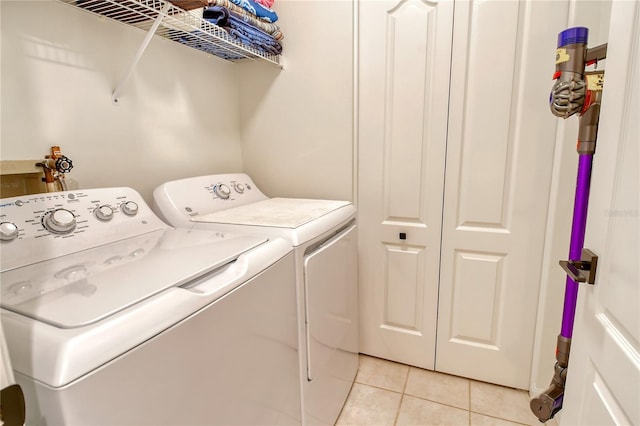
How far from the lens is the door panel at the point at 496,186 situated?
1522 mm

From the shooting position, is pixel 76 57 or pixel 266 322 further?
pixel 76 57

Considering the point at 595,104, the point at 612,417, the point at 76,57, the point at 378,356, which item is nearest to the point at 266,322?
the point at 612,417

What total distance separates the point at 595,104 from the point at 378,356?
1.72m

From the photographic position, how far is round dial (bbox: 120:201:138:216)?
3.89ft

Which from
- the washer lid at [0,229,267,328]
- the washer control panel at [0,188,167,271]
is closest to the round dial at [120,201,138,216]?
the washer control panel at [0,188,167,271]

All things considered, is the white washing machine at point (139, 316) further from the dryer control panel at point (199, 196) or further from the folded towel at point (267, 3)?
the folded towel at point (267, 3)

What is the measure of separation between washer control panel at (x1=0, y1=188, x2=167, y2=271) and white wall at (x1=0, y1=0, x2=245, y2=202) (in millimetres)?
219

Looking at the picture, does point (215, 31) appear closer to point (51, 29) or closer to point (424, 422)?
point (51, 29)

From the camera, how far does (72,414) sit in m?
0.52

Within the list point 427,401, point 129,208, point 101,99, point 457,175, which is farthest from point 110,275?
point 427,401

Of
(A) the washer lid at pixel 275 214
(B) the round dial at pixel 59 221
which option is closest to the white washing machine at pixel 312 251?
(A) the washer lid at pixel 275 214

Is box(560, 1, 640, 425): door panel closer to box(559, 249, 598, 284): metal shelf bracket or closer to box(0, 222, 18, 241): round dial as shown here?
box(559, 249, 598, 284): metal shelf bracket

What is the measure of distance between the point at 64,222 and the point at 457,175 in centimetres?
163

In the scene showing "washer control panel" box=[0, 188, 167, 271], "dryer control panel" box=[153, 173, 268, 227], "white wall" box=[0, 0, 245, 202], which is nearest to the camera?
"washer control panel" box=[0, 188, 167, 271]
